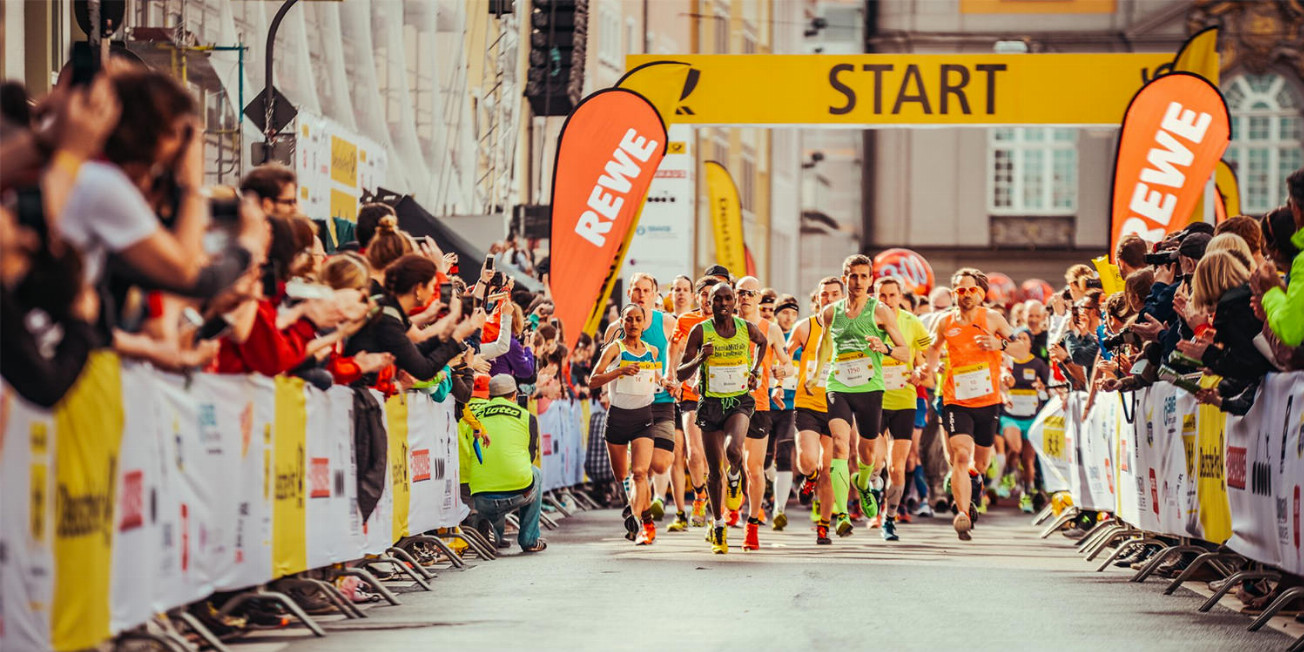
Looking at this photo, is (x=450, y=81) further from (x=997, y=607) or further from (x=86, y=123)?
(x=86, y=123)

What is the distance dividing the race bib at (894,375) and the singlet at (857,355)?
Result: 0.63 metres

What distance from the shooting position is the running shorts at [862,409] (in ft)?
52.3

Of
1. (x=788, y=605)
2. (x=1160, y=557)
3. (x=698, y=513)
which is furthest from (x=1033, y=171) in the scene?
(x=788, y=605)

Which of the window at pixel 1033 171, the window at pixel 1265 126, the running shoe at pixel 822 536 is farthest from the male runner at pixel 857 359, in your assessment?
the window at pixel 1033 171

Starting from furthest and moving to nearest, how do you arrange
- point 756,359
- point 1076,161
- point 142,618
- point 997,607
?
point 1076,161 < point 756,359 < point 997,607 < point 142,618

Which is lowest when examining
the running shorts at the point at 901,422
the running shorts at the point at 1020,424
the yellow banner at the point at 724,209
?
the running shorts at the point at 1020,424

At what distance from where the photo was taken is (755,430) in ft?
50.5

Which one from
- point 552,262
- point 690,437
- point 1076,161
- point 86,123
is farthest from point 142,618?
point 1076,161

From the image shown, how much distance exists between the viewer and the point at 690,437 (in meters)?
16.9

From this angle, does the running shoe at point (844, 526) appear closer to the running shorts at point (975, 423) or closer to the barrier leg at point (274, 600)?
the running shorts at point (975, 423)

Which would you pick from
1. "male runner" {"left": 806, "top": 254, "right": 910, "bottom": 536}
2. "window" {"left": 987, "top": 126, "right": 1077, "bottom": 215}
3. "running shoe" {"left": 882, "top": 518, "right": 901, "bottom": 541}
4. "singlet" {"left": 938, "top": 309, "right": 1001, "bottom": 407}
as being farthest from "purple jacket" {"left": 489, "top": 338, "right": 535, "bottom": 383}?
"window" {"left": 987, "top": 126, "right": 1077, "bottom": 215}

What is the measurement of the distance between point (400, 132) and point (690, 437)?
9576 millimetres

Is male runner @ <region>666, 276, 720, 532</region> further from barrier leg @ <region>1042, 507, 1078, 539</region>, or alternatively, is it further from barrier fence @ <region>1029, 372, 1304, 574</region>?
barrier fence @ <region>1029, 372, 1304, 574</region>

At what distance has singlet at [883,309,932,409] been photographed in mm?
16641
